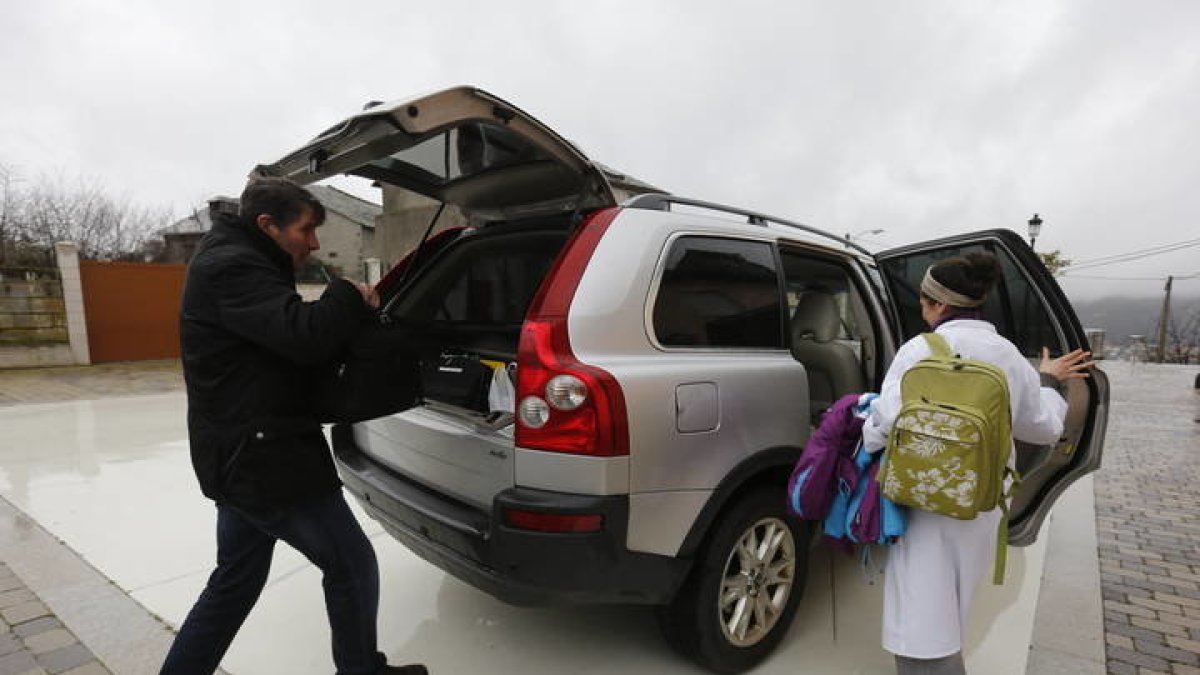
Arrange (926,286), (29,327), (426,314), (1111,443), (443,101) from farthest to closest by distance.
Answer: (29,327) < (1111,443) < (426,314) < (926,286) < (443,101)

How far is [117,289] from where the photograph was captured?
40.0 ft

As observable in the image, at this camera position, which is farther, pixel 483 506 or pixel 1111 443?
pixel 1111 443

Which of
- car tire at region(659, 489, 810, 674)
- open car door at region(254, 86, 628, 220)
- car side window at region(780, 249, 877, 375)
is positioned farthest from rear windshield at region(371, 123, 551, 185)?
car side window at region(780, 249, 877, 375)

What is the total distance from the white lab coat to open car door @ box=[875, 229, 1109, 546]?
87 cm

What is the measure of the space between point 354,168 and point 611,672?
6.99ft

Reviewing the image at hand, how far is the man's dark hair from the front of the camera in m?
1.76

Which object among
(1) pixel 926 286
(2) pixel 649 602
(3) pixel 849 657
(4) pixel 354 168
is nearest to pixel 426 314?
(4) pixel 354 168

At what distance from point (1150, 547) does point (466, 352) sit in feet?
13.9

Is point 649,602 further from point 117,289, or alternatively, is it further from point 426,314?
point 117,289

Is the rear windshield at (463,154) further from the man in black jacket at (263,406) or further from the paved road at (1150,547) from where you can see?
the paved road at (1150,547)

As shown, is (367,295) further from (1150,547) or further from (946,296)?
(1150,547)

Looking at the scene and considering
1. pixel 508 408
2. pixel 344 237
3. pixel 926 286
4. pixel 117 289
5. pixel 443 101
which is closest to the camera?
pixel 443 101

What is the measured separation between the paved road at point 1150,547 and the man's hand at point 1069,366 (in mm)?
1214

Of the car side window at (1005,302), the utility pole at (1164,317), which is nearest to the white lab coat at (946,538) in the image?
the car side window at (1005,302)
